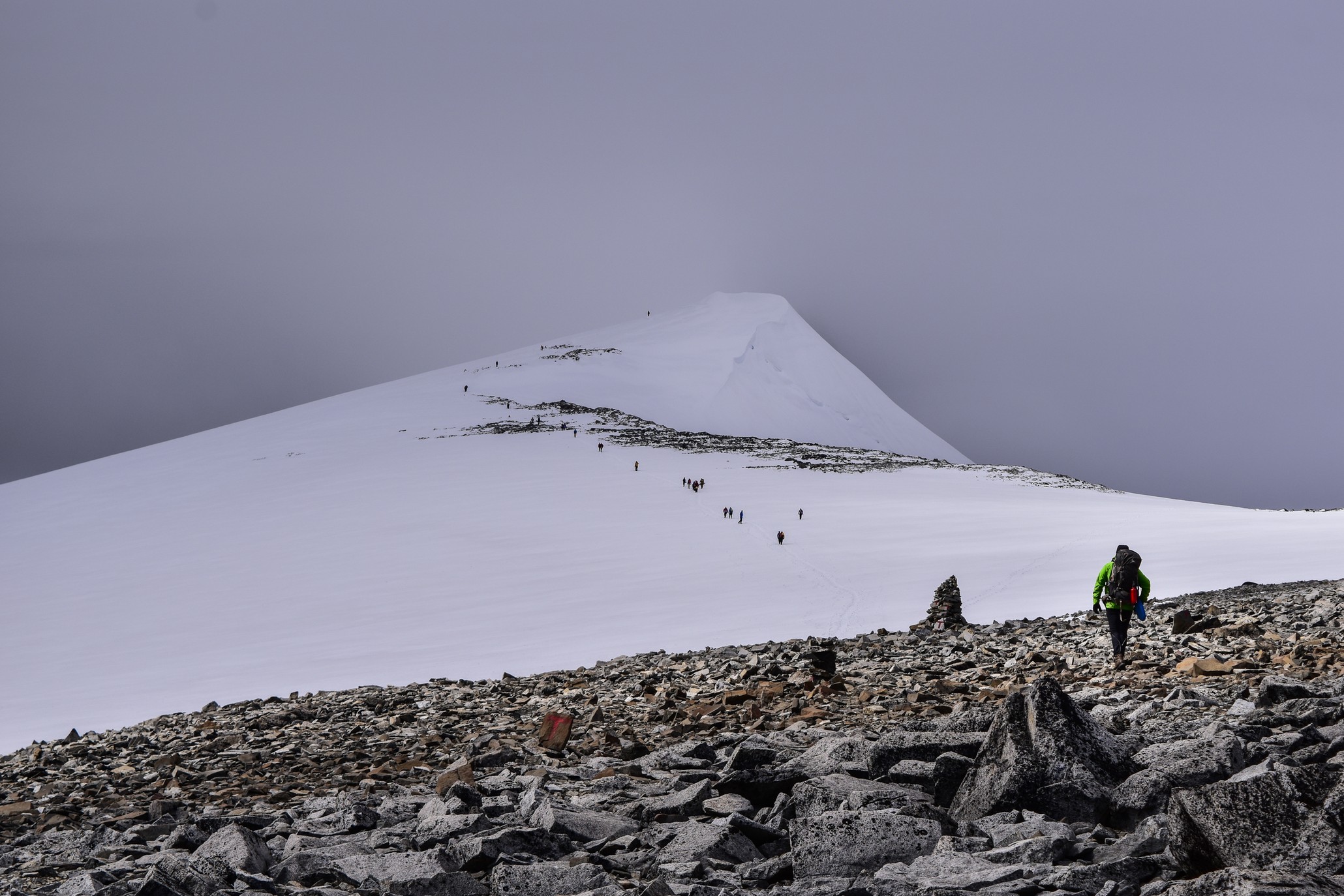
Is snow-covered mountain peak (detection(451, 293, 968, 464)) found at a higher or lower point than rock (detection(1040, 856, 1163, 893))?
higher

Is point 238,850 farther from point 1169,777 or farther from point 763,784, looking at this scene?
point 1169,777

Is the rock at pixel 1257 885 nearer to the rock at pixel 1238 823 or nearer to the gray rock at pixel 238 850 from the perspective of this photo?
the rock at pixel 1238 823

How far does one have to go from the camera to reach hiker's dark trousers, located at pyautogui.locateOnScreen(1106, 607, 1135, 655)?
12.2 meters

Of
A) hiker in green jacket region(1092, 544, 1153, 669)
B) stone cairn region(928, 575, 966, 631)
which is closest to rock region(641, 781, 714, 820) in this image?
hiker in green jacket region(1092, 544, 1153, 669)

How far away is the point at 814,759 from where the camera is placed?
7.30m

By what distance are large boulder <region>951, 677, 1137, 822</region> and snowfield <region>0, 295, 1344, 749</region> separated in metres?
15.2

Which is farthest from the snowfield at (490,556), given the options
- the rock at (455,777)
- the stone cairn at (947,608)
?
the rock at (455,777)

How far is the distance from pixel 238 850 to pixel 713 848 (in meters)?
3.13

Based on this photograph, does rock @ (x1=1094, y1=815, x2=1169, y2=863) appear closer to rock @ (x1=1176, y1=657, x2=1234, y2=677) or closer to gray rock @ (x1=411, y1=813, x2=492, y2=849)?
gray rock @ (x1=411, y1=813, x2=492, y2=849)

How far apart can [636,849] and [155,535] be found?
47.3 metres

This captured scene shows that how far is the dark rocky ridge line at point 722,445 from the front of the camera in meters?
66.1

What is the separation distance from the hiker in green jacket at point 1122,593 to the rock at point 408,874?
29.3ft

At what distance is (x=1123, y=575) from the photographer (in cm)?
1255

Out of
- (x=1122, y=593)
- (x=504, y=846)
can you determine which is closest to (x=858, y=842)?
(x=504, y=846)
